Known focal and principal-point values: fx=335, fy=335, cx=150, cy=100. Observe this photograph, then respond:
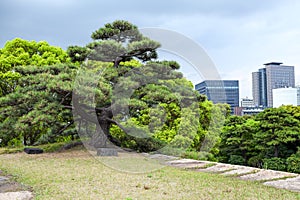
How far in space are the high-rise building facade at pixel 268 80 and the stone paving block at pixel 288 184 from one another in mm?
69123

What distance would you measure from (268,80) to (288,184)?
70718 mm

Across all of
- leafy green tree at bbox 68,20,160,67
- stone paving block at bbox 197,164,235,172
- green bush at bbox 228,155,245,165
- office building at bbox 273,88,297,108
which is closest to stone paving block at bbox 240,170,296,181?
stone paving block at bbox 197,164,235,172

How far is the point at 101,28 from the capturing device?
28.3ft

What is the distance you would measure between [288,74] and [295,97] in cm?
3269

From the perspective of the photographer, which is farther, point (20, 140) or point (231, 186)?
point (20, 140)

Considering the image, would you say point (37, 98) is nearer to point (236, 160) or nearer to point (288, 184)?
point (288, 184)

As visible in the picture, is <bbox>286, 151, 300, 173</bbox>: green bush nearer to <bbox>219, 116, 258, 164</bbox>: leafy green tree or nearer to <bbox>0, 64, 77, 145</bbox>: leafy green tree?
<bbox>219, 116, 258, 164</bbox>: leafy green tree

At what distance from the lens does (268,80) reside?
7144 cm

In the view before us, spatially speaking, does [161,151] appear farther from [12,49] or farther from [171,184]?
[12,49]

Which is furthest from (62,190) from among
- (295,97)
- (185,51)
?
(295,97)

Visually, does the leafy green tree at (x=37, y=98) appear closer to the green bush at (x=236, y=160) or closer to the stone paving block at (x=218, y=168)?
the stone paving block at (x=218, y=168)

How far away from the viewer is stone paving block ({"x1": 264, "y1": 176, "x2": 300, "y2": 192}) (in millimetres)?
4676

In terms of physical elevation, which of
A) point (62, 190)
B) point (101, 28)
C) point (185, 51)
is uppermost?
point (101, 28)

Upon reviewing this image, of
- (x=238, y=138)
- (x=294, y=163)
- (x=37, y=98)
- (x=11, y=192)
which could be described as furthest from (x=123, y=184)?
(x=238, y=138)
